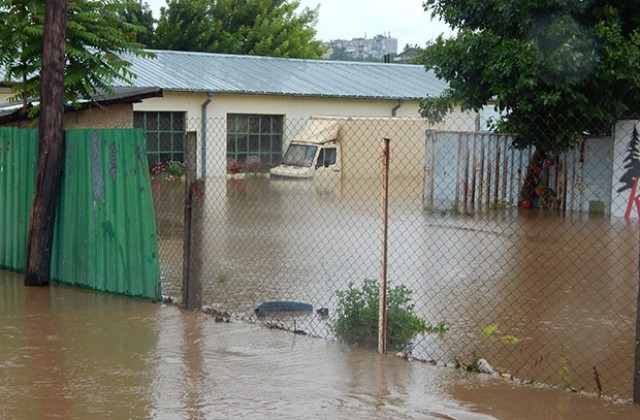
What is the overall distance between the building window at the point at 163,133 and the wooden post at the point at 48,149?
67.5ft

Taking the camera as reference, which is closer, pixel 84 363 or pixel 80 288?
pixel 84 363

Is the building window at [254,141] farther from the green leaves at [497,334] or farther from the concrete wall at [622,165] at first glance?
the green leaves at [497,334]

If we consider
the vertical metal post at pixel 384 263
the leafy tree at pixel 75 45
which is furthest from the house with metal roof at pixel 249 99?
the vertical metal post at pixel 384 263

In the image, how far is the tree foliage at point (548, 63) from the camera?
63.1ft

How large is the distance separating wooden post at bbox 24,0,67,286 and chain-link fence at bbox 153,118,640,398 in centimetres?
148

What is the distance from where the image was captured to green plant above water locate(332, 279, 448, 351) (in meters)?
7.80

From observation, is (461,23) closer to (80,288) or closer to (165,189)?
(165,189)

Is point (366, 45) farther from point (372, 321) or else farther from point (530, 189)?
point (372, 321)

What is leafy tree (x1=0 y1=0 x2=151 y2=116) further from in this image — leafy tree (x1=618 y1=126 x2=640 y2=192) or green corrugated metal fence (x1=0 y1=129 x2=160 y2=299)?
leafy tree (x1=618 y1=126 x2=640 y2=192)

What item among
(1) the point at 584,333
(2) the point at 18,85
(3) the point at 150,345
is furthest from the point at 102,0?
(1) the point at 584,333

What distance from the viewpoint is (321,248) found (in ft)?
51.0

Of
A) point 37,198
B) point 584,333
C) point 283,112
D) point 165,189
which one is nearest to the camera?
point 584,333

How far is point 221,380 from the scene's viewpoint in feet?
22.7

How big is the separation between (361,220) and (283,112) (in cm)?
1570
